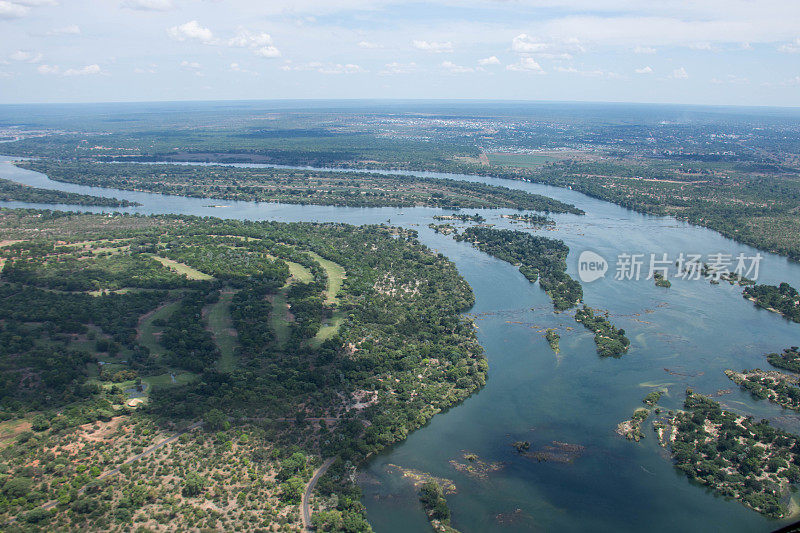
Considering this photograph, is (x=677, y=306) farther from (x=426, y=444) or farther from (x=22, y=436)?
(x=22, y=436)

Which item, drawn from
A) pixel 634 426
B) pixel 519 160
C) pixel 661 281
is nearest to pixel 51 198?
pixel 661 281

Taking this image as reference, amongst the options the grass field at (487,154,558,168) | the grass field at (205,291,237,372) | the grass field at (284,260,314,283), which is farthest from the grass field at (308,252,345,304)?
the grass field at (487,154,558,168)

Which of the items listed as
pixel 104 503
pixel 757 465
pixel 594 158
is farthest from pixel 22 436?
pixel 594 158

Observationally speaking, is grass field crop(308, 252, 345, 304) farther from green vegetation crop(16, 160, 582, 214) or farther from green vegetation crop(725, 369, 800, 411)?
green vegetation crop(16, 160, 582, 214)

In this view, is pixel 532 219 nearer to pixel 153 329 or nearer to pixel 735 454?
pixel 735 454

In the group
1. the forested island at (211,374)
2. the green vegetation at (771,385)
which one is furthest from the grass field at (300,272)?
the green vegetation at (771,385)

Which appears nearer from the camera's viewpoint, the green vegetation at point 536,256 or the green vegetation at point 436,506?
the green vegetation at point 436,506

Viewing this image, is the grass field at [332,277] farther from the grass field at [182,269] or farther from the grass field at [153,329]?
the grass field at [153,329]
